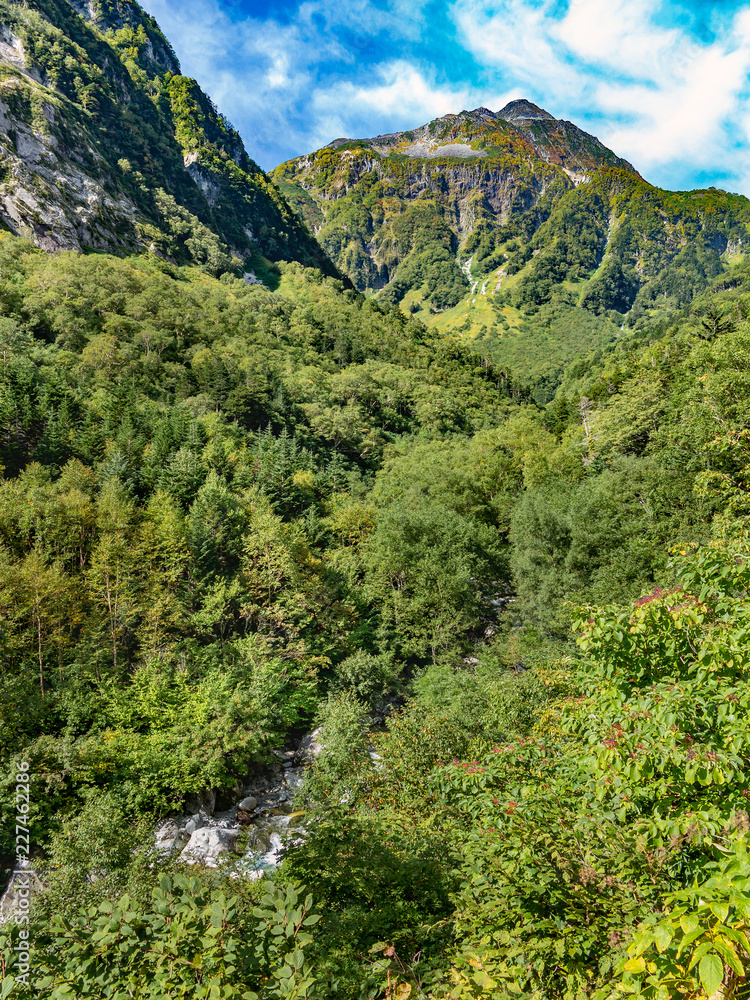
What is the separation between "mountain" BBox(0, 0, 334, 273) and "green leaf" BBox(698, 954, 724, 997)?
10221cm

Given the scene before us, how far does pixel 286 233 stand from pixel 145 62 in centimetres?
7087

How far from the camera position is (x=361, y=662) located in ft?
101

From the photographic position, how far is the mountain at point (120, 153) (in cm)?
7988

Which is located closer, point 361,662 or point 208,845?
point 208,845

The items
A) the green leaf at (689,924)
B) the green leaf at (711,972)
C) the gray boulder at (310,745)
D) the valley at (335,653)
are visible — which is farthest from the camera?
the gray boulder at (310,745)

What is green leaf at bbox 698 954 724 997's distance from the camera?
2307 millimetres

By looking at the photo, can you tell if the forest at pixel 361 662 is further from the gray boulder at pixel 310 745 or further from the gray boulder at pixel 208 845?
the gray boulder at pixel 208 845

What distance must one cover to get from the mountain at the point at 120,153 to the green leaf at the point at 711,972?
102207 millimetres

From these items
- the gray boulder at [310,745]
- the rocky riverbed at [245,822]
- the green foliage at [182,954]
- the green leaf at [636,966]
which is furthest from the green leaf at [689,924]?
the gray boulder at [310,745]

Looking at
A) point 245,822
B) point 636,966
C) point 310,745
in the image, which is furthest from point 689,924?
point 310,745

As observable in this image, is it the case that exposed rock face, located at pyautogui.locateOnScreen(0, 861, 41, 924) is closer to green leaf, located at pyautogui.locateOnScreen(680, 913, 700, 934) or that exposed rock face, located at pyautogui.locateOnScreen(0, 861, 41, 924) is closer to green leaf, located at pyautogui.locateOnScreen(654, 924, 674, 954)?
green leaf, located at pyautogui.locateOnScreen(654, 924, 674, 954)

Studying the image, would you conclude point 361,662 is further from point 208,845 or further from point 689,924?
point 689,924

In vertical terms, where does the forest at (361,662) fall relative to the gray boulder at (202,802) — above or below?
above

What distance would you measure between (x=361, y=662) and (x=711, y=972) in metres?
29.8
